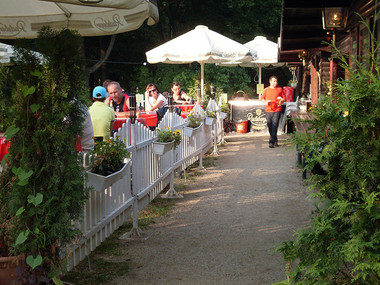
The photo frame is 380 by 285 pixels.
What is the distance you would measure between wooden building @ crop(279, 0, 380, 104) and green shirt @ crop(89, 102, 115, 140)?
9.42 ft

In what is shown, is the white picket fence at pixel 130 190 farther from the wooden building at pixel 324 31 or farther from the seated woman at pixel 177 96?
the seated woman at pixel 177 96

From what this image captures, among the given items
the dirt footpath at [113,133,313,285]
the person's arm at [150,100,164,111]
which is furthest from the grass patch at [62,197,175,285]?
the person's arm at [150,100,164,111]

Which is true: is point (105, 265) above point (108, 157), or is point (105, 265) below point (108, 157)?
below

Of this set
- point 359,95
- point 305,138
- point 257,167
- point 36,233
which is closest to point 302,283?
point 305,138

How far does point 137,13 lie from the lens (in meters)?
5.28

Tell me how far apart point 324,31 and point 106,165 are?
8086 millimetres

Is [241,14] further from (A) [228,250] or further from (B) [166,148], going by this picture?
(A) [228,250]

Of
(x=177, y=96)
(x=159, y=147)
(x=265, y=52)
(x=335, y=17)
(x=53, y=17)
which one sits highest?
(x=265, y=52)

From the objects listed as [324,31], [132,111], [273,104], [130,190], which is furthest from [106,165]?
[273,104]

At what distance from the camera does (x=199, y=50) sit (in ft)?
45.8

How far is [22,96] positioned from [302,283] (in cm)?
222

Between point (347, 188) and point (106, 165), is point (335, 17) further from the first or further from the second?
point (347, 188)

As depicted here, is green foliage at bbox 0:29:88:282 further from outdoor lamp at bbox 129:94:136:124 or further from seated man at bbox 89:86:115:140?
seated man at bbox 89:86:115:140

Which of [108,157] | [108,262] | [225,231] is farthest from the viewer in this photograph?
[225,231]
